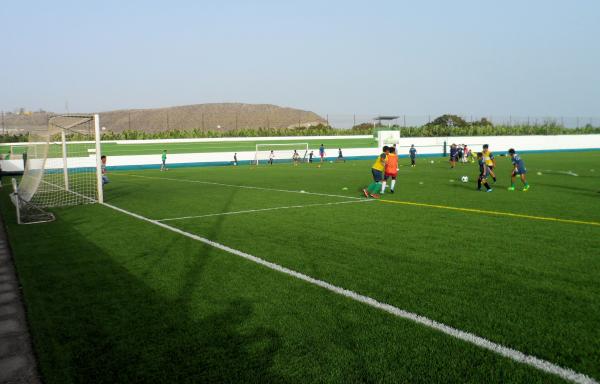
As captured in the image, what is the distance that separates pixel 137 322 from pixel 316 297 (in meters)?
2.03

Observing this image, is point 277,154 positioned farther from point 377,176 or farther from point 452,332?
point 452,332

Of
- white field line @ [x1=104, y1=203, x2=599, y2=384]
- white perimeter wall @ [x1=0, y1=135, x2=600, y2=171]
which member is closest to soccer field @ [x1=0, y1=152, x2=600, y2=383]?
white field line @ [x1=104, y1=203, x2=599, y2=384]

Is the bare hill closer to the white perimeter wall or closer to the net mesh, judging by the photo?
the white perimeter wall

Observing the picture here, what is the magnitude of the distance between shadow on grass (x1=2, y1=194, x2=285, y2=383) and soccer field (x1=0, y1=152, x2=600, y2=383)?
0.02m

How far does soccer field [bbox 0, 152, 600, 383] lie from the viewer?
4035 millimetres

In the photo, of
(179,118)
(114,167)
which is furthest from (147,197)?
(179,118)

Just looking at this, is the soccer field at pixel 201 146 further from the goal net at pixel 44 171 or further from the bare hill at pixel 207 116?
the bare hill at pixel 207 116

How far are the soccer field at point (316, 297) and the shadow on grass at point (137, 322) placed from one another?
0.07 ft

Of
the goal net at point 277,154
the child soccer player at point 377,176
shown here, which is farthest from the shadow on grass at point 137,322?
the goal net at point 277,154

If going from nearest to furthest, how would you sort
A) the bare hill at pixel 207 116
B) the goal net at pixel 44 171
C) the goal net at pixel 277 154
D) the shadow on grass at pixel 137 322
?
the shadow on grass at pixel 137 322 < the goal net at pixel 44 171 < the goal net at pixel 277 154 < the bare hill at pixel 207 116

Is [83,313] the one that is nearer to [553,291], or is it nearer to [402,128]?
[553,291]

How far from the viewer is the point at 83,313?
5391 millimetres

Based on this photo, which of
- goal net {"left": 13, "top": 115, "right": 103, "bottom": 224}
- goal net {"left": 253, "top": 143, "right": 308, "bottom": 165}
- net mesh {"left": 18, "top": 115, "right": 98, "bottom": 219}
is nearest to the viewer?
goal net {"left": 13, "top": 115, "right": 103, "bottom": 224}

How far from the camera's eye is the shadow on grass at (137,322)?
4012 mm
